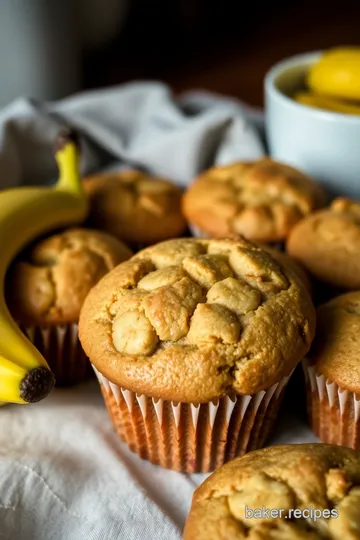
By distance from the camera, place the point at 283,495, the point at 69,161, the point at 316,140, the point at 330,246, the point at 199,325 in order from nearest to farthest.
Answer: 1. the point at 283,495
2. the point at 199,325
3. the point at 330,246
4. the point at 69,161
5. the point at 316,140

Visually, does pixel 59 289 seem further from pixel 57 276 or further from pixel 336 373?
pixel 336 373

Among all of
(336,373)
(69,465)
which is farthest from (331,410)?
(69,465)

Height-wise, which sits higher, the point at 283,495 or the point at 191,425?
the point at 283,495

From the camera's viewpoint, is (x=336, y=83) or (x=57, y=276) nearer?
(x=57, y=276)

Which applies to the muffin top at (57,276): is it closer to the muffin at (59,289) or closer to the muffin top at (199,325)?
the muffin at (59,289)

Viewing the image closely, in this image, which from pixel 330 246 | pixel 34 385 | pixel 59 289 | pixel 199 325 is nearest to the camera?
pixel 34 385

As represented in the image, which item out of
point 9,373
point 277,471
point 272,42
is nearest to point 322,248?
point 277,471
